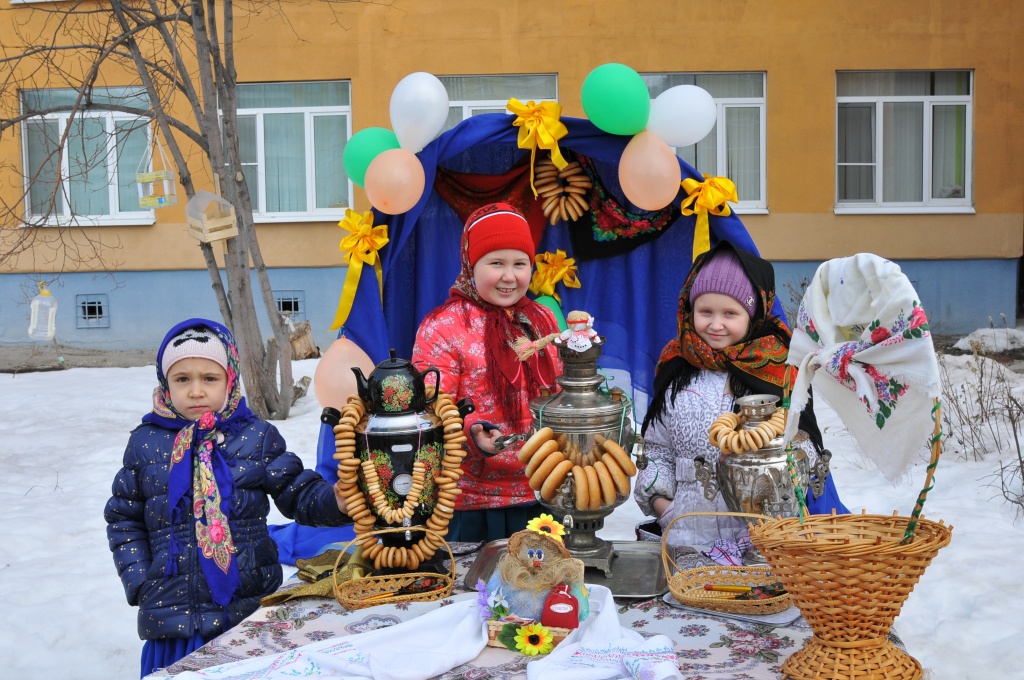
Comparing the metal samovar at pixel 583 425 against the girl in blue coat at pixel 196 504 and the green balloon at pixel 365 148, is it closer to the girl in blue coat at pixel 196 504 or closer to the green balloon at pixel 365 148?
the girl in blue coat at pixel 196 504

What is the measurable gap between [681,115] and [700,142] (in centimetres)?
696

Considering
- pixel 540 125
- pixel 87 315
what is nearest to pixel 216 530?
pixel 540 125

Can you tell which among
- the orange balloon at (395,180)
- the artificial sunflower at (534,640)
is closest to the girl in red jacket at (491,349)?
the orange balloon at (395,180)

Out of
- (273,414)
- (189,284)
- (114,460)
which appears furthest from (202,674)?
(189,284)

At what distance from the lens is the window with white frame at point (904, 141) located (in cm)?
959

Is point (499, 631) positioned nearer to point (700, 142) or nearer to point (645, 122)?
point (645, 122)

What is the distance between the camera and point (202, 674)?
1.76 m

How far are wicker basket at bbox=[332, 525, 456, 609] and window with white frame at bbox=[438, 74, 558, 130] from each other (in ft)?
25.1

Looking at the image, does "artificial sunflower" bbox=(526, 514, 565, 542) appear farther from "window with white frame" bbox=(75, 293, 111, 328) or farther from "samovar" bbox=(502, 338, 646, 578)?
"window with white frame" bbox=(75, 293, 111, 328)

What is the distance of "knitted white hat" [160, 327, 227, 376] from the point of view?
227cm

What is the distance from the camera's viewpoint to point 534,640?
1.89m

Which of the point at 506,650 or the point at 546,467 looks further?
the point at 546,467

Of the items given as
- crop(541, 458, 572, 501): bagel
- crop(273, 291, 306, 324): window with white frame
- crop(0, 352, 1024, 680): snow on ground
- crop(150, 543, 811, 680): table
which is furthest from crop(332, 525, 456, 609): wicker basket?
crop(273, 291, 306, 324): window with white frame

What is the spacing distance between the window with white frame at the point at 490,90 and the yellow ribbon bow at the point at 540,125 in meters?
6.45
